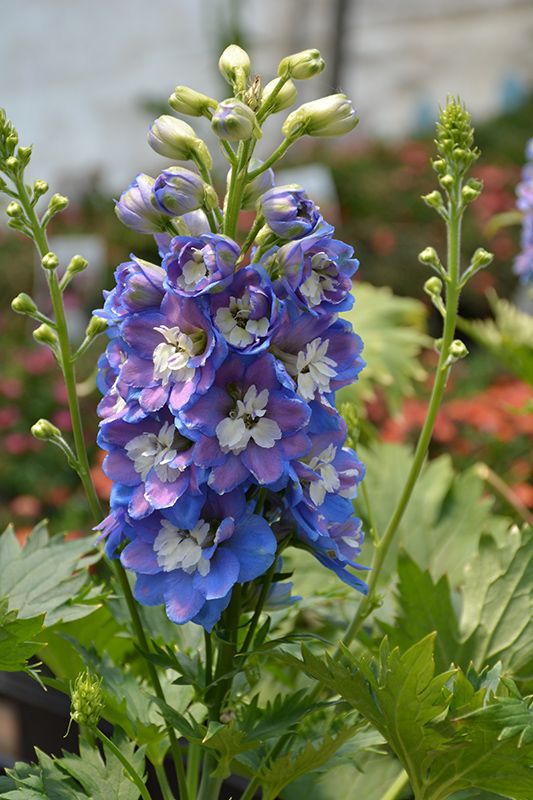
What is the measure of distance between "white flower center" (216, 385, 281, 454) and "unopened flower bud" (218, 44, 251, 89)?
251 millimetres

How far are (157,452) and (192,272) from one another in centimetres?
13

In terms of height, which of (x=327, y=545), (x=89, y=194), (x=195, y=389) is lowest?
(x=89, y=194)

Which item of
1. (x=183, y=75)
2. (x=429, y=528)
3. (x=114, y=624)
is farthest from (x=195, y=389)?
(x=183, y=75)

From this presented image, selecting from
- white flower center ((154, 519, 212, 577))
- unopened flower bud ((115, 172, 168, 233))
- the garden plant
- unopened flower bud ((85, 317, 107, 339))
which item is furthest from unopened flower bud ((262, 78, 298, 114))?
white flower center ((154, 519, 212, 577))

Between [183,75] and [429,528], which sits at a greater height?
[429,528]

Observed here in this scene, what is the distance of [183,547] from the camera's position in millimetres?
776

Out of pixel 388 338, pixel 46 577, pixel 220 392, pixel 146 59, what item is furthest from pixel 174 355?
pixel 146 59

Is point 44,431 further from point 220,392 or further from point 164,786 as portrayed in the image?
point 164,786

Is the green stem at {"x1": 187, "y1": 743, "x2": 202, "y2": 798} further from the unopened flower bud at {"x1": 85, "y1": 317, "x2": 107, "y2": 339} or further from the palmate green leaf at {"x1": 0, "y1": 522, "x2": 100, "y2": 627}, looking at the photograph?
the unopened flower bud at {"x1": 85, "y1": 317, "x2": 107, "y2": 339}

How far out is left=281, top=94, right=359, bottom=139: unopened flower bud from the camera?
0.81 metres

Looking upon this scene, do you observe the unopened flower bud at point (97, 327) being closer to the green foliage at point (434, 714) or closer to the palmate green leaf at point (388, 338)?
the green foliage at point (434, 714)

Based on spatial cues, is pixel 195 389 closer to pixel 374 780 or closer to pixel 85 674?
pixel 85 674

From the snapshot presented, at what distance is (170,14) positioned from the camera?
21.5 feet

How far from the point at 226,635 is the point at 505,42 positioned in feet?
23.8
